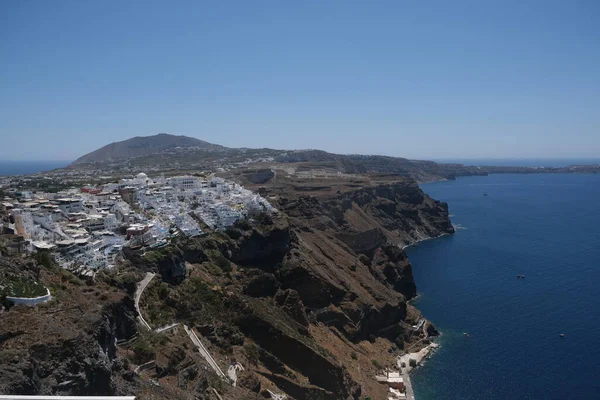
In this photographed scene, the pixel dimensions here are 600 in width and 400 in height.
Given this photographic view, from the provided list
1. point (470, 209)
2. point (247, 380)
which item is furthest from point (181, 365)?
point (470, 209)

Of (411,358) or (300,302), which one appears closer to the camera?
(300,302)

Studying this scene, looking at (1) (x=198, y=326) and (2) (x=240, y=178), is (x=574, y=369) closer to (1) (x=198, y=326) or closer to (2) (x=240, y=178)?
(1) (x=198, y=326)

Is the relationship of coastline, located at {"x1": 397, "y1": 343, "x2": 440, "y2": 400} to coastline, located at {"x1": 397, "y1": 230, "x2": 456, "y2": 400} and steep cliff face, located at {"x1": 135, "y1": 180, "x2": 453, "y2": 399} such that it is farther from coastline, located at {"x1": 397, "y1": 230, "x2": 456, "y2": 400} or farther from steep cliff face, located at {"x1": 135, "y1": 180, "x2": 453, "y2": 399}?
steep cliff face, located at {"x1": 135, "y1": 180, "x2": 453, "y2": 399}

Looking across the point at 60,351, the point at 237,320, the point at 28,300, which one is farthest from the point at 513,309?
the point at 60,351

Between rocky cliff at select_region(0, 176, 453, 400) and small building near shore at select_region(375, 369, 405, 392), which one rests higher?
rocky cliff at select_region(0, 176, 453, 400)

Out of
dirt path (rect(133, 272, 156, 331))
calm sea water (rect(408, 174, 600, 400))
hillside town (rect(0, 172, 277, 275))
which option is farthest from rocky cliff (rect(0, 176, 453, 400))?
calm sea water (rect(408, 174, 600, 400))

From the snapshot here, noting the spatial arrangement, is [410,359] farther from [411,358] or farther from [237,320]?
[237,320]

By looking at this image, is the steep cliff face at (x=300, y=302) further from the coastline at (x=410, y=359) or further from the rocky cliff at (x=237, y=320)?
the coastline at (x=410, y=359)
